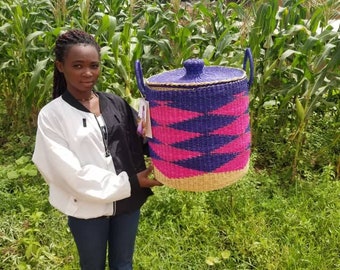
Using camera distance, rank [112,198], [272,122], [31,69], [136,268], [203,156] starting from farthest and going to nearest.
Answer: [31,69], [272,122], [136,268], [112,198], [203,156]

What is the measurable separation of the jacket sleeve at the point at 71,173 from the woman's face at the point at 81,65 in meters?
0.15

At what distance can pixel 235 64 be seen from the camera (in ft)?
9.29

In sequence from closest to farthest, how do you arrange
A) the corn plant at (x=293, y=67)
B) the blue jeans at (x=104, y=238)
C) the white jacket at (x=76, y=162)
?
the white jacket at (x=76, y=162) < the blue jeans at (x=104, y=238) < the corn plant at (x=293, y=67)

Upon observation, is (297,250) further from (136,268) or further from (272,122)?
(272,122)

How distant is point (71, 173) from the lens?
1.34 m

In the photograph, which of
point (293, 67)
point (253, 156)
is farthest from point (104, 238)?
point (293, 67)

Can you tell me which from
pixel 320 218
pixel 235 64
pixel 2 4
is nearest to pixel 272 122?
pixel 235 64

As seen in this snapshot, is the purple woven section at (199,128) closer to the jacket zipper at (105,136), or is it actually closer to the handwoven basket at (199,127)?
the handwoven basket at (199,127)

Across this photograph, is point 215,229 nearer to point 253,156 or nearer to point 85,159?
point 253,156

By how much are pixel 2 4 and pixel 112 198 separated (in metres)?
2.74

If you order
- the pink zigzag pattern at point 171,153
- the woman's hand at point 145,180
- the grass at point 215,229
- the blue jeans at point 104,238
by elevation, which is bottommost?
the grass at point 215,229

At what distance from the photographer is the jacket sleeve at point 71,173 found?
1346mm

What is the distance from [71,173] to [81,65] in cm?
35

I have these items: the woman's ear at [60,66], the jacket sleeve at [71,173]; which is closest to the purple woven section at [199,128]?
the jacket sleeve at [71,173]
